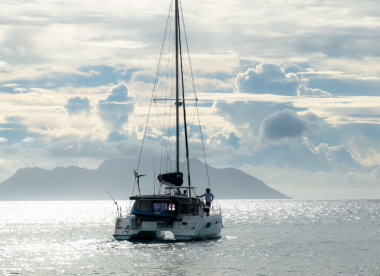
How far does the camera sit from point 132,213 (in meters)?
37.2

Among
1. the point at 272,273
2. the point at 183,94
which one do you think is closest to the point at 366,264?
the point at 272,273

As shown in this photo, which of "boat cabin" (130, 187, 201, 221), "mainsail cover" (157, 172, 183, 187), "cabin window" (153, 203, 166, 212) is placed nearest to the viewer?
"boat cabin" (130, 187, 201, 221)

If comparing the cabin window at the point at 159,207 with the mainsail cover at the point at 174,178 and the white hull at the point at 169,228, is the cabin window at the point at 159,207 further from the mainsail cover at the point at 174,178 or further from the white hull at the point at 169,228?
the mainsail cover at the point at 174,178

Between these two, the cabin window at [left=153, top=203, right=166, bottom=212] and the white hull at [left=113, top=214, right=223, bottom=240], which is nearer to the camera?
the white hull at [left=113, top=214, right=223, bottom=240]

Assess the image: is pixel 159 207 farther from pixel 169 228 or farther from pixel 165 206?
pixel 169 228

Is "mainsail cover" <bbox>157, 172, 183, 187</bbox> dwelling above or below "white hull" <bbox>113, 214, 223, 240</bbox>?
above

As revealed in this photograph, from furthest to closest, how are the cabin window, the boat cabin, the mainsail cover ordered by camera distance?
the mainsail cover
the cabin window
the boat cabin

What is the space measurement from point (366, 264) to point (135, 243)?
16.5 metres

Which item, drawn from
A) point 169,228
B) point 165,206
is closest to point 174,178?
point 165,206

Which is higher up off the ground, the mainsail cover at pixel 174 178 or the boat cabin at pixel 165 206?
the mainsail cover at pixel 174 178

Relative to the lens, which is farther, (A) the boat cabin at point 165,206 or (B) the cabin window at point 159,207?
(B) the cabin window at point 159,207

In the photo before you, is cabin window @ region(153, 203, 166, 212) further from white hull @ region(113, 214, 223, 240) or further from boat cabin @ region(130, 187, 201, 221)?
white hull @ region(113, 214, 223, 240)

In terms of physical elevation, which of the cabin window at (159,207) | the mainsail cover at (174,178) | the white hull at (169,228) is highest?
the mainsail cover at (174,178)

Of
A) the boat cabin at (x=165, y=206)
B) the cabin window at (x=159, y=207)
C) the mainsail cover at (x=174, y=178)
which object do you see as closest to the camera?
the boat cabin at (x=165, y=206)
